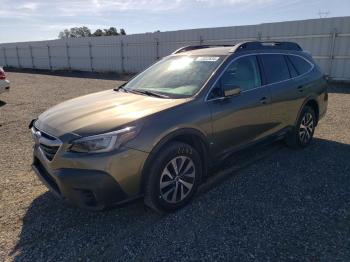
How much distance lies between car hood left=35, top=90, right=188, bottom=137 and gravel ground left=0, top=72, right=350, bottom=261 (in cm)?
102

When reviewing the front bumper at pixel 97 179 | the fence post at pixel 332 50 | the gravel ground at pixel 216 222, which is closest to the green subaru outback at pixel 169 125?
the front bumper at pixel 97 179

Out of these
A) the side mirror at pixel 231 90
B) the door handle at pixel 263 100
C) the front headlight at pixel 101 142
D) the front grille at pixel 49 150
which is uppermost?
the side mirror at pixel 231 90

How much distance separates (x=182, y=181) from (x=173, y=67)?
5.70 ft

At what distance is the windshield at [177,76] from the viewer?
386 cm

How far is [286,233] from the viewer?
3.15m

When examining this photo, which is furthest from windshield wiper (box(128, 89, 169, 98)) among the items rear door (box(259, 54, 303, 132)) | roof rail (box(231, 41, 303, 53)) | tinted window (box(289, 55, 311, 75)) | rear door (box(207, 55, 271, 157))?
tinted window (box(289, 55, 311, 75))

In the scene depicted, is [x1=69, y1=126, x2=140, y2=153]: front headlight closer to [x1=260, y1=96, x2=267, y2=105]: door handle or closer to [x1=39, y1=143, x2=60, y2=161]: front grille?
[x1=39, y1=143, x2=60, y2=161]: front grille

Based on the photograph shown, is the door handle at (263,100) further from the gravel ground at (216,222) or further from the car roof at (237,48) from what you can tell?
the gravel ground at (216,222)

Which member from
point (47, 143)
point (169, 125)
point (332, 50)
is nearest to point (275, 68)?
point (169, 125)

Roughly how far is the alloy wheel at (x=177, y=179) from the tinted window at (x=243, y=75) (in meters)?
1.09

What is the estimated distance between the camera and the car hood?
312 cm

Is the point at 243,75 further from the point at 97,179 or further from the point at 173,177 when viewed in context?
the point at 97,179

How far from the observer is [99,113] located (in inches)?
135

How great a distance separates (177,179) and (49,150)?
1.38 m
